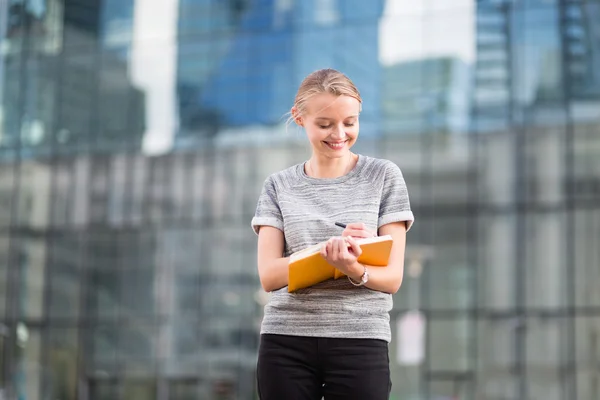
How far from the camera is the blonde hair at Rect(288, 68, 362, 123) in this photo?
8.05 feet

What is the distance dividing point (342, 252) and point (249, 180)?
80.1 feet

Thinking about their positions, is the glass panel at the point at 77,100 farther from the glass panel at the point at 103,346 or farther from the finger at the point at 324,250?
the finger at the point at 324,250

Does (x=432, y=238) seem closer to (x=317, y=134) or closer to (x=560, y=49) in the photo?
(x=560, y=49)

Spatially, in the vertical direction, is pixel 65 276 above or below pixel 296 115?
below

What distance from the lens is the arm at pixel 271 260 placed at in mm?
2457

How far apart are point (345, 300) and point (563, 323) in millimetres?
22071

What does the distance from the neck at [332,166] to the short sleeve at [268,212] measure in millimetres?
121

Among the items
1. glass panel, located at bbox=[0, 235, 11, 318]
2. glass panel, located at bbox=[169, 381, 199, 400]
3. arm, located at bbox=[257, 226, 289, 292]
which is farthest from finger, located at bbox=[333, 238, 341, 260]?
glass panel, located at bbox=[0, 235, 11, 318]

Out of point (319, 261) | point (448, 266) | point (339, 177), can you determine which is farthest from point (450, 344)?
point (319, 261)

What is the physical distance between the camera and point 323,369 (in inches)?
94.3

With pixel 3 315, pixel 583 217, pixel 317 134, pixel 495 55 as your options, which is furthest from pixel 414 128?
pixel 317 134

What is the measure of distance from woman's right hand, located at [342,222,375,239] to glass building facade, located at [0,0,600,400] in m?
21.8

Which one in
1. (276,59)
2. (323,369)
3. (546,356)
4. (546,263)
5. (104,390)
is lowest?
(104,390)

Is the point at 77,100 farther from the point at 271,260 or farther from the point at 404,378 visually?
the point at 271,260
